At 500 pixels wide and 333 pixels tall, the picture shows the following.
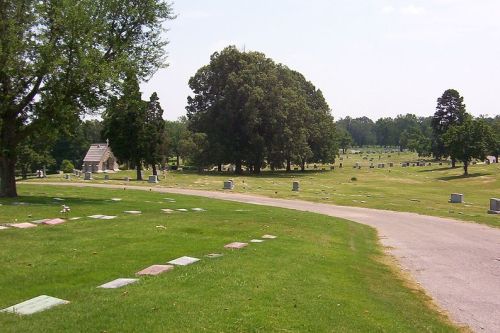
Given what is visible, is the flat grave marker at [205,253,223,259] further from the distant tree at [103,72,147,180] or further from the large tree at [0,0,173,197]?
the distant tree at [103,72,147,180]

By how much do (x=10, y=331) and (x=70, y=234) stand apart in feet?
28.4

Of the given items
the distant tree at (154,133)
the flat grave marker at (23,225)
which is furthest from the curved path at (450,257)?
the distant tree at (154,133)

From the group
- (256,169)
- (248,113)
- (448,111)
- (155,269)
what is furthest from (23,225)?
(448,111)

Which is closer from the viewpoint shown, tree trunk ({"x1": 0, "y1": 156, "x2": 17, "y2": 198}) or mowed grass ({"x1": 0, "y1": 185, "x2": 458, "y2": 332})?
mowed grass ({"x1": 0, "y1": 185, "x2": 458, "y2": 332})

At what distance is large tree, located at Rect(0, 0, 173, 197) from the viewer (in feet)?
78.0

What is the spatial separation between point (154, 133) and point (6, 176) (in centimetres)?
3164

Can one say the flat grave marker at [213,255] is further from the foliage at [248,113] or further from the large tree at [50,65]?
the foliage at [248,113]

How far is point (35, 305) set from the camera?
835 centimetres

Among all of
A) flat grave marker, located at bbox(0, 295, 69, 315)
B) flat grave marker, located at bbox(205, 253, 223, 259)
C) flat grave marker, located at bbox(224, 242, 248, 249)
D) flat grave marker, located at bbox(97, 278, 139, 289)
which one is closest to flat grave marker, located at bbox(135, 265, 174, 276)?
flat grave marker, located at bbox(97, 278, 139, 289)

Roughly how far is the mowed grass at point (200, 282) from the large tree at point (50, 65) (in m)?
7.37

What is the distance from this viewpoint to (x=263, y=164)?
81.3m

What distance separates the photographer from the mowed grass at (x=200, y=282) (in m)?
7.76

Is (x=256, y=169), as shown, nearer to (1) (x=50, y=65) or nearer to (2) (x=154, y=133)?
(2) (x=154, y=133)

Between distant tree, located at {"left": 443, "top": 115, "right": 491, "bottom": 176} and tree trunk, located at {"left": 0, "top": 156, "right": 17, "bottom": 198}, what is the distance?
68.8 m
